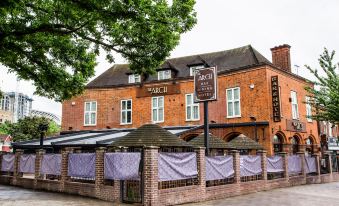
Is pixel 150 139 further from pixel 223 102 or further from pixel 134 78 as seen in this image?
pixel 134 78

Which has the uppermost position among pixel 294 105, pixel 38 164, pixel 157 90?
pixel 157 90

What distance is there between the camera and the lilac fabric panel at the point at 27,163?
1719 cm

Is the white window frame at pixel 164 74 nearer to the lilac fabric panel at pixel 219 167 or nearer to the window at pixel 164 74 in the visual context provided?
the window at pixel 164 74

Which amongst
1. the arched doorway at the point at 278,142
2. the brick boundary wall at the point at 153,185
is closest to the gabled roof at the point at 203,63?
the arched doorway at the point at 278,142

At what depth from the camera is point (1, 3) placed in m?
9.13

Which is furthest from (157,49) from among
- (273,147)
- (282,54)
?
(282,54)

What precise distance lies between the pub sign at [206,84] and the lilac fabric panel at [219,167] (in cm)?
273

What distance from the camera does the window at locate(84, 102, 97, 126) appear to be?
31500 mm

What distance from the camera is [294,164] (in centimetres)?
2050

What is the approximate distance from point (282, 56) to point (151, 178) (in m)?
19.6

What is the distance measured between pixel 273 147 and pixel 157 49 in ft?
45.2

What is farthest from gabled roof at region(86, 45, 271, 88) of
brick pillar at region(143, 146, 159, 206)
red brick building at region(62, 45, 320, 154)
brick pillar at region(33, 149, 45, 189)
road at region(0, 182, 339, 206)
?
brick pillar at region(143, 146, 159, 206)

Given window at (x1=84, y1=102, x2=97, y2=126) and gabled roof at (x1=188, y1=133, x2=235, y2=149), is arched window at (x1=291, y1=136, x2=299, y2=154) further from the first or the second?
window at (x1=84, y1=102, x2=97, y2=126)

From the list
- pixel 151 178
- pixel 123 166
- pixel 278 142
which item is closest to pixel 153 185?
pixel 151 178
